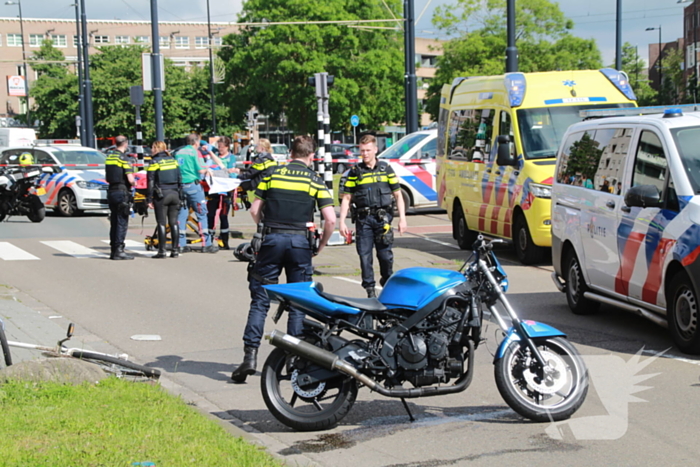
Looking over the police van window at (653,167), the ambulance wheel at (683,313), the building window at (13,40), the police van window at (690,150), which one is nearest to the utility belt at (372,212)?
the police van window at (653,167)

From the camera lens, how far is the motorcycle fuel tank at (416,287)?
5660 mm

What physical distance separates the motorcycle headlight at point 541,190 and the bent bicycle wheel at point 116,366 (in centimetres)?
774

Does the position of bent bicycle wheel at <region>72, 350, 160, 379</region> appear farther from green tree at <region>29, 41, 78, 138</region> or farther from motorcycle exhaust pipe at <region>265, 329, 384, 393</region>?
green tree at <region>29, 41, 78, 138</region>

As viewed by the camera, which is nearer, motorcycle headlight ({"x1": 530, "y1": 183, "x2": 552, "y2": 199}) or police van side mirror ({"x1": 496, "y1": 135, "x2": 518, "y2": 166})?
motorcycle headlight ({"x1": 530, "y1": 183, "x2": 552, "y2": 199})

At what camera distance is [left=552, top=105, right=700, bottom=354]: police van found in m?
7.60

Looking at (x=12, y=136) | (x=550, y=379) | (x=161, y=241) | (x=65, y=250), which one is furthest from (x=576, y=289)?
(x=12, y=136)

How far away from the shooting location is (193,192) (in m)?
15.7

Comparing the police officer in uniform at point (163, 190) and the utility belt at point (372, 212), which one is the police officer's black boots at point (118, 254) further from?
the utility belt at point (372, 212)

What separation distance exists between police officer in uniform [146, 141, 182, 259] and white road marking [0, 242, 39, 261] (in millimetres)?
2121

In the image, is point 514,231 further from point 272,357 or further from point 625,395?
point 272,357

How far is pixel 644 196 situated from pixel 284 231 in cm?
306

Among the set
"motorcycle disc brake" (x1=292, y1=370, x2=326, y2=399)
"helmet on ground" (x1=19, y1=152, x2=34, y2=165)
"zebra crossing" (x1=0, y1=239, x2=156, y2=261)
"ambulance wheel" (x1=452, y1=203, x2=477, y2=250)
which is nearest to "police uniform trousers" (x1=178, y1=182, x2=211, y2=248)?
"zebra crossing" (x1=0, y1=239, x2=156, y2=261)

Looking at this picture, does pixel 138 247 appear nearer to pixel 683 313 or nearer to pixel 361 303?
pixel 683 313

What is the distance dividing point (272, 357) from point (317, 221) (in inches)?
520
